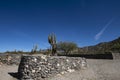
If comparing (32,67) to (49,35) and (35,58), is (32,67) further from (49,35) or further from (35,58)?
(49,35)

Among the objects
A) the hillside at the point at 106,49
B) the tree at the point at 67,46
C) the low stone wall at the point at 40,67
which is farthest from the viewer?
the tree at the point at 67,46

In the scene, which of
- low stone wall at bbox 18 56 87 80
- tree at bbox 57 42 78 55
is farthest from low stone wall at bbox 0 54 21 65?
tree at bbox 57 42 78 55

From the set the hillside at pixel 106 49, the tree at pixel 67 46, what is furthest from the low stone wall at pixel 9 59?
the tree at pixel 67 46

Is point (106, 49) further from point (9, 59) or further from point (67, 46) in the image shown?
point (9, 59)

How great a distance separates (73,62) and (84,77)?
81.2 inches

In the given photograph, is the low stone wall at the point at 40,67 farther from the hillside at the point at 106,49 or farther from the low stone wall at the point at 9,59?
the hillside at the point at 106,49

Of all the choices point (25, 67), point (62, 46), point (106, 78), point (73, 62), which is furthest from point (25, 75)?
point (62, 46)

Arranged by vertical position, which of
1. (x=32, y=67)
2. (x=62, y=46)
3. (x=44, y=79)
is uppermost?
(x=62, y=46)

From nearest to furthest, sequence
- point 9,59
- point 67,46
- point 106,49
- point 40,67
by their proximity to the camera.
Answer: point 40,67 < point 9,59 < point 106,49 < point 67,46

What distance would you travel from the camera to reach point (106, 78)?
1023 cm

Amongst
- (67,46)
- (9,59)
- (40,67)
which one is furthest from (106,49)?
(40,67)

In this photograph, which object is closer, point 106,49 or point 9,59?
point 9,59

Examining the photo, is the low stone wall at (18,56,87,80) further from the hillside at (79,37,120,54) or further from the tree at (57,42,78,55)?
the tree at (57,42,78,55)

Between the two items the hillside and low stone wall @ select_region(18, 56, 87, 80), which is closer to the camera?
low stone wall @ select_region(18, 56, 87, 80)
